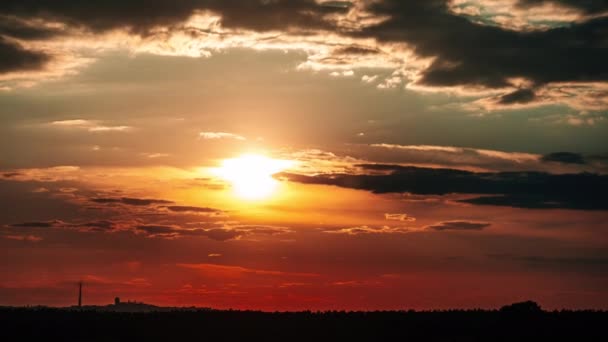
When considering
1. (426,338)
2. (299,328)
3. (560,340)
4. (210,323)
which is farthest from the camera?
(210,323)

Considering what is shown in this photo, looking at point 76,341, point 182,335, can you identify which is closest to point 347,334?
point 182,335

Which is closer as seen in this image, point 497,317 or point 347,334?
point 347,334

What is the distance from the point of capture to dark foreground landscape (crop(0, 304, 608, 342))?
313ft

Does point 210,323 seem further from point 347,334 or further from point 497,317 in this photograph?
point 497,317

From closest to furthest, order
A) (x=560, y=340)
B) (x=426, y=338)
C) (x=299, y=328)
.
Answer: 1. (x=560, y=340)
2. (x=426, y=338)
3. (x=299, y=328)

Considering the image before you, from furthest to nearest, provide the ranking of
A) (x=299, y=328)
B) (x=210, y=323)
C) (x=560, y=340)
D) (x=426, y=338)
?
1. (x=210, y=323)
2. (x=299, y=328)
3. (x=426, y=338)
4. (x=560, y=340)

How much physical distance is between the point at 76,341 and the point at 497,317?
4858 centimetres

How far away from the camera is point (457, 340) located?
9075cm

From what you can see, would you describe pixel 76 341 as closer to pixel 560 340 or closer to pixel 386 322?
pixel 386 322

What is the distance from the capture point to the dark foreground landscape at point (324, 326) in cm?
9546

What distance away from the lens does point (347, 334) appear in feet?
323

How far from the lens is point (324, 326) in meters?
107

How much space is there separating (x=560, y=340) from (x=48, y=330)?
5690 centimetres

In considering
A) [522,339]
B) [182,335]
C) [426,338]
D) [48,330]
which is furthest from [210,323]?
[522,339]
